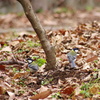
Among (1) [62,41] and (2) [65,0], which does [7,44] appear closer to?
(1) [62,41]

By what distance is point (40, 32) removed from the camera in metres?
5.48

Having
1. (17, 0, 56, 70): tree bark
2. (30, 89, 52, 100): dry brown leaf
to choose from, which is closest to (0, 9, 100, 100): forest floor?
(30, 89, 52, 100): dry brown leaf

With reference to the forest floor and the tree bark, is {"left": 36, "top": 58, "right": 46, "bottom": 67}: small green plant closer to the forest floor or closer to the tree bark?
the forest floor

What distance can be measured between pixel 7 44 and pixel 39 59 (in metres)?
1.82

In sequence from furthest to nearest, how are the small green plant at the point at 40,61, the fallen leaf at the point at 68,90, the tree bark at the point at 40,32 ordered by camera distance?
1. the small green plant at the point at 40,61
2. the tree bark at the point at 40,32
3. the fallen leaf at the point at 68,90

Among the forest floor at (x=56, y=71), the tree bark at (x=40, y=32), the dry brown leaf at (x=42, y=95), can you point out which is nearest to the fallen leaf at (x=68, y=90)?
the forest floor at (x=56, y=71)

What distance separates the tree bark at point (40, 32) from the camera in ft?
17.3

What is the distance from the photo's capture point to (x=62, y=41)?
26.1 ft

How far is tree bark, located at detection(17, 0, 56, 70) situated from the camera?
5258mm

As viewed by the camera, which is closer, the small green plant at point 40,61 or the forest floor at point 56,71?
the forest floor at point 56,71

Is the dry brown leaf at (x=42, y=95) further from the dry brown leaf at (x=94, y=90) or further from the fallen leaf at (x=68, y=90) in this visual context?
the dry brown leaf at (x=94, y=90)

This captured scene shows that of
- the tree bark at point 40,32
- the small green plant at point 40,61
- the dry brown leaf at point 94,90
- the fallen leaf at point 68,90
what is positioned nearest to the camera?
the dry brown leaf at point 94,90

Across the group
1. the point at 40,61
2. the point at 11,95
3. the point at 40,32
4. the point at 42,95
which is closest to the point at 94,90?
the point at 42,95

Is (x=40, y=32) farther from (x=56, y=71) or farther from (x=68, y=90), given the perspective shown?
(x=68, y=90)
